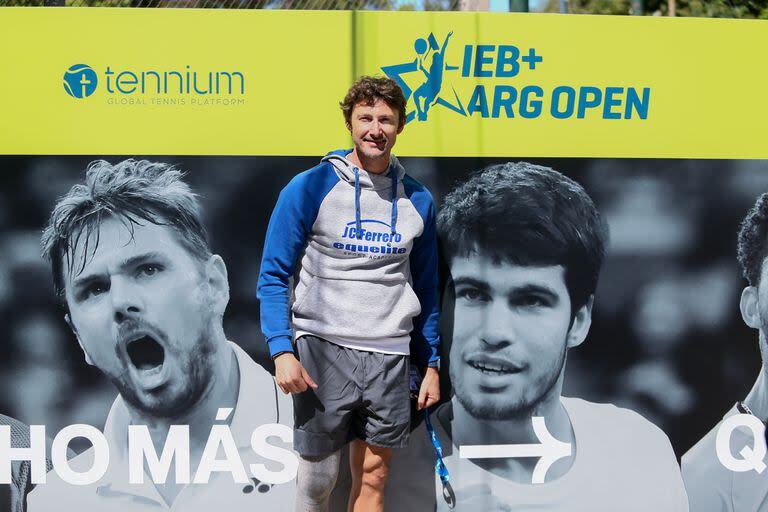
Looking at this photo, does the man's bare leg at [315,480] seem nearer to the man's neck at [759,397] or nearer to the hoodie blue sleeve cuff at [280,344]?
the hoodie blue sleeve cuff at [280,344]

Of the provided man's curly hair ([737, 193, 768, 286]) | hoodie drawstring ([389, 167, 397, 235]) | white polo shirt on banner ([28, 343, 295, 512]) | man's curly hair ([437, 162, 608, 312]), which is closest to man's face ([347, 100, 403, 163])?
hoodie drawstring ([389, 167, 397, 235])

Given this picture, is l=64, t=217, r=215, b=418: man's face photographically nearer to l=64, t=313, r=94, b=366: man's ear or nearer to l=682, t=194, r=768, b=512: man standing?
l=64, t=313, r=94, b=366: man's ear

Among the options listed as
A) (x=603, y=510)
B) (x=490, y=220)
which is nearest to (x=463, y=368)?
(x=490, y=220)

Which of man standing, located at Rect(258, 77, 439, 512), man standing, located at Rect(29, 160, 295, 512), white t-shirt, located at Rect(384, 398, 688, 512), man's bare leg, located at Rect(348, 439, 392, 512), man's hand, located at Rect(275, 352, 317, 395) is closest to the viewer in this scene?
man's hand, located at Rect(275, 352, 317, 395)

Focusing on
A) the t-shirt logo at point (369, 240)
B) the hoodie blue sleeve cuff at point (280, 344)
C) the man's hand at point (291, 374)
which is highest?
the t-shirt logo at point (369, 240)

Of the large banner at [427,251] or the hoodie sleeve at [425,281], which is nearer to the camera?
the hoodie sleeve at [425,281]

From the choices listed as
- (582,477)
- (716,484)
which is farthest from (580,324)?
(716,484)

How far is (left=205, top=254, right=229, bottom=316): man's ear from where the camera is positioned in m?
3.39

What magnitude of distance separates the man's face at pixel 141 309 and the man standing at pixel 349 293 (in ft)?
1.80

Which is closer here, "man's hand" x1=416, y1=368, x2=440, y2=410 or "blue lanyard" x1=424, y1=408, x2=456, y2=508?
"man's hand" x1=416, y1=368, x2=440, y2=410

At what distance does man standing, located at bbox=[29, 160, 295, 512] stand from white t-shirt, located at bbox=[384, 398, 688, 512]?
484 millimetres

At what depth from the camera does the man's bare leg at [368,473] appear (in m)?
3.07

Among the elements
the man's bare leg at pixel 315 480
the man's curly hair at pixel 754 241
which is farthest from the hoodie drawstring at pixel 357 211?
the man's curly hair at pixel 754 241

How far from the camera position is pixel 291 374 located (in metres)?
2.83
